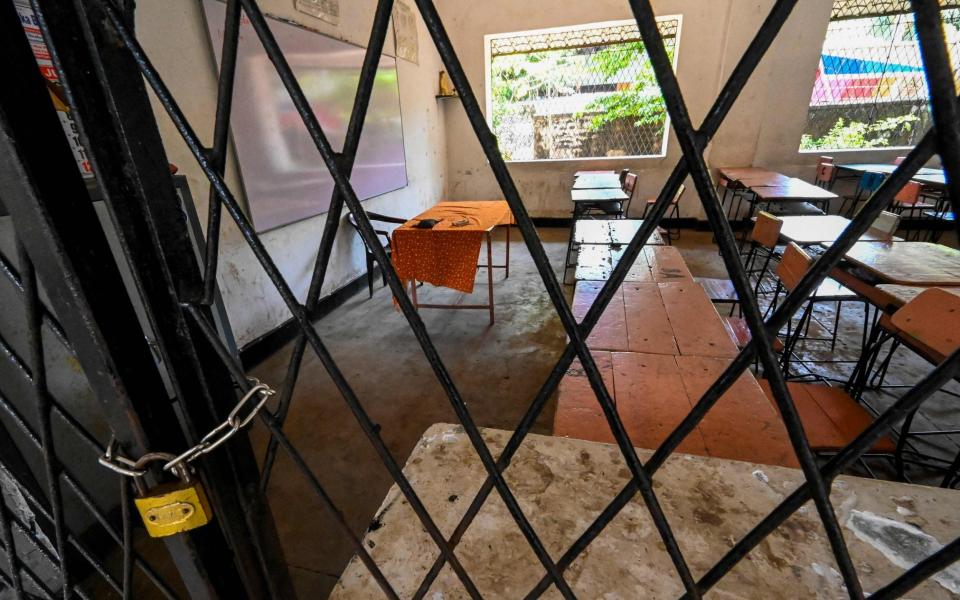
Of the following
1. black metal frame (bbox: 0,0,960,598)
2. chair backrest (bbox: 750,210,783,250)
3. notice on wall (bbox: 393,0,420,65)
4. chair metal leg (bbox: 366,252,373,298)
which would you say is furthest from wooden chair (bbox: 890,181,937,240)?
notice on wall (bbox: 393,0,420,65)

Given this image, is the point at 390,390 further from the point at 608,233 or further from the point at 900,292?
the point at 900,292

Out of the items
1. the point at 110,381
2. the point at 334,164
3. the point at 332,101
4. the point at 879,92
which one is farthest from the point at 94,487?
the point at 879,92

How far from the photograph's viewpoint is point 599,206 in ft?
14.8

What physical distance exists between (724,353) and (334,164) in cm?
164

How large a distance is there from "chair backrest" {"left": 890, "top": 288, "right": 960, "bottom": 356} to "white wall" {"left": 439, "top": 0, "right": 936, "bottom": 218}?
4230 mm

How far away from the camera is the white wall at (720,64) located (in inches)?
194

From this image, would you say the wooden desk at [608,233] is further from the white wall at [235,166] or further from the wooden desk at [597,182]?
the white wall at [235,166]

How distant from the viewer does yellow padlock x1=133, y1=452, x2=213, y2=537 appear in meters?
0.50

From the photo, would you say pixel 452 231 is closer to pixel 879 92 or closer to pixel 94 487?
pixel 94 487

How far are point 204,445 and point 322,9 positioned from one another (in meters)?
3.82

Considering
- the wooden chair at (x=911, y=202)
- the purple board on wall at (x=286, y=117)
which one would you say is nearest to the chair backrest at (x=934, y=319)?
the wooden chair at (x=911, y=202)

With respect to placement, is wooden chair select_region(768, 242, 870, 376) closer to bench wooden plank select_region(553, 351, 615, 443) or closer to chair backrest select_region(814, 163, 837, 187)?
bench wooden plank select_region(553, 351, 615, 443)

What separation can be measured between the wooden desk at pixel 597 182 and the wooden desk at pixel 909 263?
2489 millimetres

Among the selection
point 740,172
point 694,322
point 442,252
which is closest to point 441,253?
point 442,252
